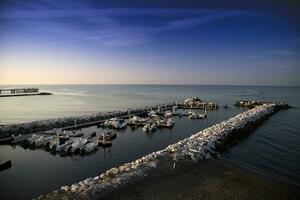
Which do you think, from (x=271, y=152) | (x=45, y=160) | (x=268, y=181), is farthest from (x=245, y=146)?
(x=45, y=160)

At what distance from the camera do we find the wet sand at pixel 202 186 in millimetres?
14188

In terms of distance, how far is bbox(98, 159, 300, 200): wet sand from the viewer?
14188mm

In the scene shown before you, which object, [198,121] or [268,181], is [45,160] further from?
[198,121]

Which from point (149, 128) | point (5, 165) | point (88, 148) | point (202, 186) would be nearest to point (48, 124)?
point (149, 128)

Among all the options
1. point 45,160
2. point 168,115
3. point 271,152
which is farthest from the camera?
point 168,115

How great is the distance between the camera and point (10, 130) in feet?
103

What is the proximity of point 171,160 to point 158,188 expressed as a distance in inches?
188

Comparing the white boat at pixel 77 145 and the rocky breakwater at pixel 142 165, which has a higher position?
the rocky breakwater at pixel 142 165

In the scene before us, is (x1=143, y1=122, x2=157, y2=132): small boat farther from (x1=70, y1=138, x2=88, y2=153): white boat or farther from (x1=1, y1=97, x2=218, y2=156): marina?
(x1=70, y1=138, x2=88, y2=153): white boat

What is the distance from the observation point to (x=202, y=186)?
15430 millimetres

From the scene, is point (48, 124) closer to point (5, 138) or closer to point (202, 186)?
point (5, 138)

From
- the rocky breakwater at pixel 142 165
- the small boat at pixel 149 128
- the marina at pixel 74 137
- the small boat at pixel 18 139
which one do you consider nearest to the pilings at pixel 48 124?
the marina at pixel 74 137

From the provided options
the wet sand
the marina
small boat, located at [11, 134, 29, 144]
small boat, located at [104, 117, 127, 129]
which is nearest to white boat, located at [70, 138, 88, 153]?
the marina

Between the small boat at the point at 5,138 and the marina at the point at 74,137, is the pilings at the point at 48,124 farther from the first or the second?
the small boat at the point at 5,138
